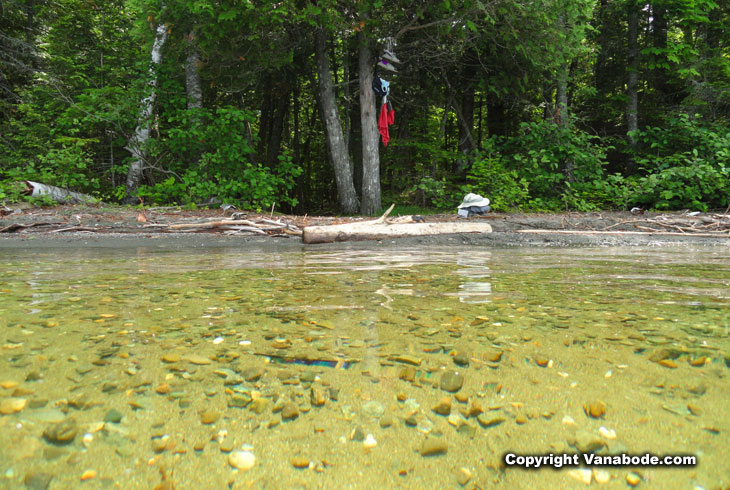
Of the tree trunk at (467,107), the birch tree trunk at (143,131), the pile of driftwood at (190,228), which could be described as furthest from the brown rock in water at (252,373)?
the tree trunk at (467,107)

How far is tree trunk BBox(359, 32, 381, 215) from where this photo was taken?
11.0 meters

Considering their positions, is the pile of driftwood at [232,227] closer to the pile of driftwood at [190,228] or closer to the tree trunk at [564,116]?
the pile of driftwood at [190,228]

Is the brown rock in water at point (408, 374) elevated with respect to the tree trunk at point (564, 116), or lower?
lower

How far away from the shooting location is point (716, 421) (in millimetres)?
1120

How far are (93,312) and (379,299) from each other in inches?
58.1

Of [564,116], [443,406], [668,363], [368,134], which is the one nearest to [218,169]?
[368,134]

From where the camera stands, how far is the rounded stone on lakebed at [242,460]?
3.12 feet

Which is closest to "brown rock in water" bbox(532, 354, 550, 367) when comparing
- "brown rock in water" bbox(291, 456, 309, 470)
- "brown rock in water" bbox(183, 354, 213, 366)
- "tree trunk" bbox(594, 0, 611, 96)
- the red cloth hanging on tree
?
"brown rock in water" bbox(291, 456, 309, 470)

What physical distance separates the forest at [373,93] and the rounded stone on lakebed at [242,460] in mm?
9180

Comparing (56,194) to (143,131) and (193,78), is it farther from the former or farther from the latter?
(193,78)

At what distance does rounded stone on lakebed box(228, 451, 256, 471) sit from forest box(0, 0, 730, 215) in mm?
9180

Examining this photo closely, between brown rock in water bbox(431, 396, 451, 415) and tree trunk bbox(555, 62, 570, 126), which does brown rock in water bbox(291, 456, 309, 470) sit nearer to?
brown rock in water bbox(431, 396, 451, 415)

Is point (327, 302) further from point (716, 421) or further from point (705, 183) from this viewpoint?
point (705, 183)

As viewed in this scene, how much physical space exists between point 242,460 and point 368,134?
10663 mm
